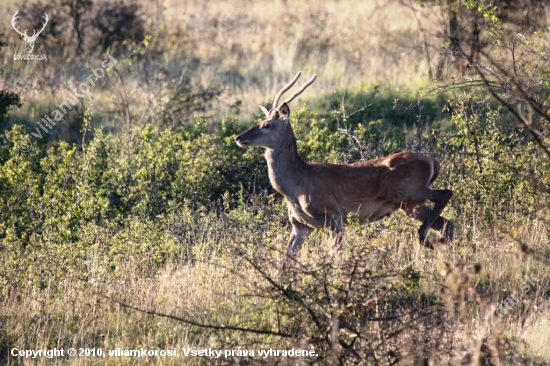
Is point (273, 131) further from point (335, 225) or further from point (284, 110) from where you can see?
point (335, 225)

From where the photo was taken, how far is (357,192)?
9367 mm

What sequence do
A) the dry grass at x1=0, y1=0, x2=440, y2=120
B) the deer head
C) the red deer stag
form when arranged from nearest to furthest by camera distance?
the red deer stag → the deer head → the dry grass at x1=0, y1=0, x2=440, y2=120

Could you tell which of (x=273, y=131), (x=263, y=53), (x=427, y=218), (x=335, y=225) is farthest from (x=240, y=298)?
(x=263, y=53)

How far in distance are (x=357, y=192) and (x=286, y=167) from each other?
0.91m

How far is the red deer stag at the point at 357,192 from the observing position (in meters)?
9.32

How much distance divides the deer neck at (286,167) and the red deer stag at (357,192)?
1 cm

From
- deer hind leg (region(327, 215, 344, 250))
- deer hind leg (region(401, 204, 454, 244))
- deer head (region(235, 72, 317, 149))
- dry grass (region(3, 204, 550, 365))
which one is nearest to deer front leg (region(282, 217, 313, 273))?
dry grass (region(3, 204, 550, 365))

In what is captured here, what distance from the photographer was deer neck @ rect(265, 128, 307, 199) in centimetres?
955

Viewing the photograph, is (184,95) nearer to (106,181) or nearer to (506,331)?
(106,181)

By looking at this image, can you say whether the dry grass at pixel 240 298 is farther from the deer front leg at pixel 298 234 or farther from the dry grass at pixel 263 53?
the dry grass at pixel 263 53

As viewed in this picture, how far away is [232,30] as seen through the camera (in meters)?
25.1

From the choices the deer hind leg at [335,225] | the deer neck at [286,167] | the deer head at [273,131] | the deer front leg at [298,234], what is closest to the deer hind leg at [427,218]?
the deer hind leg at [335,225]

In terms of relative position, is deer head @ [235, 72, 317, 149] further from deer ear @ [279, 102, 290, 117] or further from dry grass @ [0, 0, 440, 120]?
dry grass @ [0, 0, 440, 120]

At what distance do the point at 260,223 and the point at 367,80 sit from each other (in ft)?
30.6
